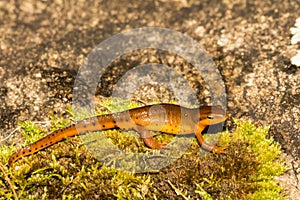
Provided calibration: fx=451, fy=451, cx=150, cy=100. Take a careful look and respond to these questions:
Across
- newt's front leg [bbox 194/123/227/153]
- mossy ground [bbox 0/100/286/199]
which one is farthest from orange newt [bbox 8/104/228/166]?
mossy ground [bbox 0/100/286/199]

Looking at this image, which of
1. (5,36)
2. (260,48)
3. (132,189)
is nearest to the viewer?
(132,189)

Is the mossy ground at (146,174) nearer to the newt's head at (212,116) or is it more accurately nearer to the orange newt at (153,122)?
the orange newt at (153,122)

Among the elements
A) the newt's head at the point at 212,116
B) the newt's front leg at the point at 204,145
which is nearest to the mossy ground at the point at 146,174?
the newt's front leg at the point at 204,145

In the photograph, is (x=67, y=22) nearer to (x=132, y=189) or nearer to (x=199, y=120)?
(x=199, y=120)

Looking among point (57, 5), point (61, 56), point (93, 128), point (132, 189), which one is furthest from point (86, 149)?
point (57, 5)

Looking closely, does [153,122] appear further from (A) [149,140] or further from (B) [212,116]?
(B) [212,116]

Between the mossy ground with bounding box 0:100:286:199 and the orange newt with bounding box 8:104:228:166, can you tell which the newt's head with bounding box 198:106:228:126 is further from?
the mossy ground with bounding box 0:100:286:199
